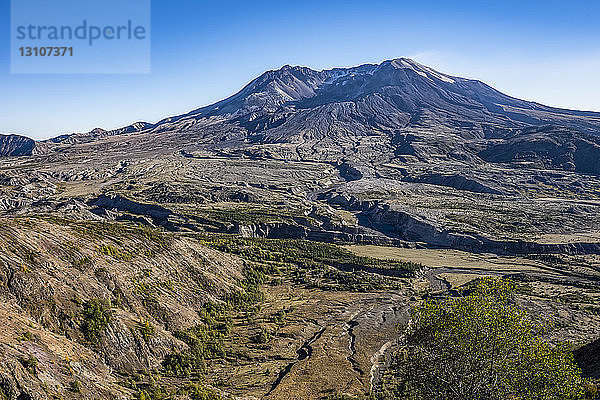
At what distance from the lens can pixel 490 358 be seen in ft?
53.7

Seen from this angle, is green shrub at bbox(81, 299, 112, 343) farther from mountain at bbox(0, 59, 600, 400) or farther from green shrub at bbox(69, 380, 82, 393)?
green shrub at bbox(69, 380, 82, 393)

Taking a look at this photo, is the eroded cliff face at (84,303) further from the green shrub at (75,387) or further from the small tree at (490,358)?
the small tree at (490,358)

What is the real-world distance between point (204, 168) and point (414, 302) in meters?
126

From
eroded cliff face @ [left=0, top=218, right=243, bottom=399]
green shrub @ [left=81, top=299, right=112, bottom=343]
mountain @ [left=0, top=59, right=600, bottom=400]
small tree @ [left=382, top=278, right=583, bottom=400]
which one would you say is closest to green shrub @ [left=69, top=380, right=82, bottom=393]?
mountain @ [left=0, top=59, right=600, bottom=400]

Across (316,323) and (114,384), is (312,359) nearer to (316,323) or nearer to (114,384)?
(316,323)

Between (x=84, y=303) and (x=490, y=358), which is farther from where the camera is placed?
(x=84, y=303)

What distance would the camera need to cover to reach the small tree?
51.2 ft

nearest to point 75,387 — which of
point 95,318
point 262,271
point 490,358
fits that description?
point 95,318

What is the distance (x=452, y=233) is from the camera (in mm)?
78625

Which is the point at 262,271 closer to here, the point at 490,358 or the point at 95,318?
the point at 95,318

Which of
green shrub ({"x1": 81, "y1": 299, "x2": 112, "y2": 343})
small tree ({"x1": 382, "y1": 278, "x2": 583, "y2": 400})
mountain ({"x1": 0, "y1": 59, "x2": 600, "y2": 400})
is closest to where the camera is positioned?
small tree ({"x1": 382, "y1": 278, "x2": 583, "y2": 400})

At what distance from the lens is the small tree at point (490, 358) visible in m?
15.6

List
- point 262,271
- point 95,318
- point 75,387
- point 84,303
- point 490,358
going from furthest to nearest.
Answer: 1. point 262,271
2. point 84,303
3. point 95,318
4. point 75,387
5. point 490,358

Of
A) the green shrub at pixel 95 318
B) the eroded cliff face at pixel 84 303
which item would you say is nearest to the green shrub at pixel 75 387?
the eroded cliff face at pixel 84 303
